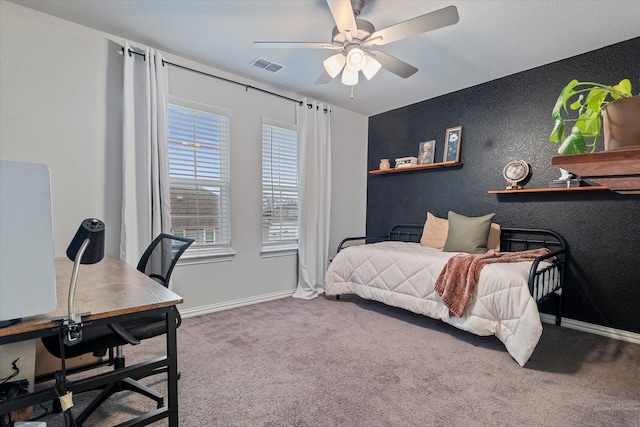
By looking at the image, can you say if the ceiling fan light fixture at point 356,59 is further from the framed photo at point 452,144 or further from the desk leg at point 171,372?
the framed photo at point 452,144

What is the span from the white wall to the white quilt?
1.06 metres

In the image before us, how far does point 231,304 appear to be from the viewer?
3.33 m

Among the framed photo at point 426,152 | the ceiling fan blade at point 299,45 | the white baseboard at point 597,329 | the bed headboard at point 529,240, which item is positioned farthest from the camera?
the framed photo at point 426,152

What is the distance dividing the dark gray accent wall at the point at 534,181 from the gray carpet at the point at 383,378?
0.50 m

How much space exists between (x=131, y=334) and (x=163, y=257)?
581mm

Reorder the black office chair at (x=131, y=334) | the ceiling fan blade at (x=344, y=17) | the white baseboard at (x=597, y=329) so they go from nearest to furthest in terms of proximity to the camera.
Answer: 1. the black office chair at (x=131, y=334)
2. the ceiling fan blade at (x=344, y=17)
3. the white baseboard at (x=597, y=329)

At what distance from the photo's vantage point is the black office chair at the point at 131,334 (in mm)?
1352

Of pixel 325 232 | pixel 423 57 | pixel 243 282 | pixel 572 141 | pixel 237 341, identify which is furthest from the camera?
pixel 325 232

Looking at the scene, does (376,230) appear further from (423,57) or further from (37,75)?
(37,75)

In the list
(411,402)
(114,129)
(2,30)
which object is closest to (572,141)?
(411,402)

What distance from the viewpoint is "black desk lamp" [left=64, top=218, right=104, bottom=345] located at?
93 cm

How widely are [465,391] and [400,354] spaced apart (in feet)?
1.73

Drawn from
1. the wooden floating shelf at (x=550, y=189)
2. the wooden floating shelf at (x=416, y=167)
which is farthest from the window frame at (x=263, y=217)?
the wooden floating shelf at (x=550, y=189)

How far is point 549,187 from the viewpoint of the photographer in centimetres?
293
